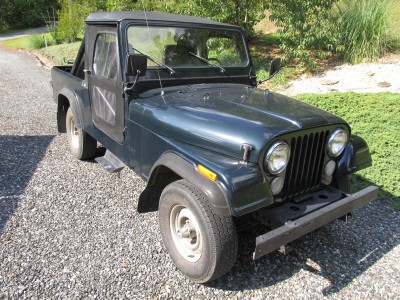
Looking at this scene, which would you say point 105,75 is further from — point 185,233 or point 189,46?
point 185,233

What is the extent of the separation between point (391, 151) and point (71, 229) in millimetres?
3718

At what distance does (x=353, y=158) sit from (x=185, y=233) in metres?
1.54

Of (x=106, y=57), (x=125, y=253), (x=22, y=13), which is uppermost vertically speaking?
(x=22, y=13)

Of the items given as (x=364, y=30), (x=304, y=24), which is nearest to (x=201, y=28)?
(x=304, y=24)

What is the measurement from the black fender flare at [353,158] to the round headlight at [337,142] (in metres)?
0.11

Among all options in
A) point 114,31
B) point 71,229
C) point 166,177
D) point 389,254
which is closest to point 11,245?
point 71,229

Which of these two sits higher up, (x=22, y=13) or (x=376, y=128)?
(x=22, y=13)

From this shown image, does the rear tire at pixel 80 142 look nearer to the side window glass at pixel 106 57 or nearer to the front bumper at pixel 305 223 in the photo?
the side window glass at pixel 106 57

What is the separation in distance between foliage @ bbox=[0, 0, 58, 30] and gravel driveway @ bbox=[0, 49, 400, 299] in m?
28.8

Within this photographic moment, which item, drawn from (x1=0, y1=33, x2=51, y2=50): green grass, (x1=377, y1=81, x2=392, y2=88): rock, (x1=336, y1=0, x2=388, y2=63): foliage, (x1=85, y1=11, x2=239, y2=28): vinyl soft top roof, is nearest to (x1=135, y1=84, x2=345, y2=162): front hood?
(x1=85, y1=11, x2=239, y2=28): vinyl soft top roof

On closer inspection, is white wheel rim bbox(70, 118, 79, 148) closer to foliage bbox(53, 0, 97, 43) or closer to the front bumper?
the front bumper

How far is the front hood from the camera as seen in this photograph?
233 cm

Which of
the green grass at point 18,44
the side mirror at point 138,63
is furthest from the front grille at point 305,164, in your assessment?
the green grass at point 18,44

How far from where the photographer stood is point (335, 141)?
106 inches
